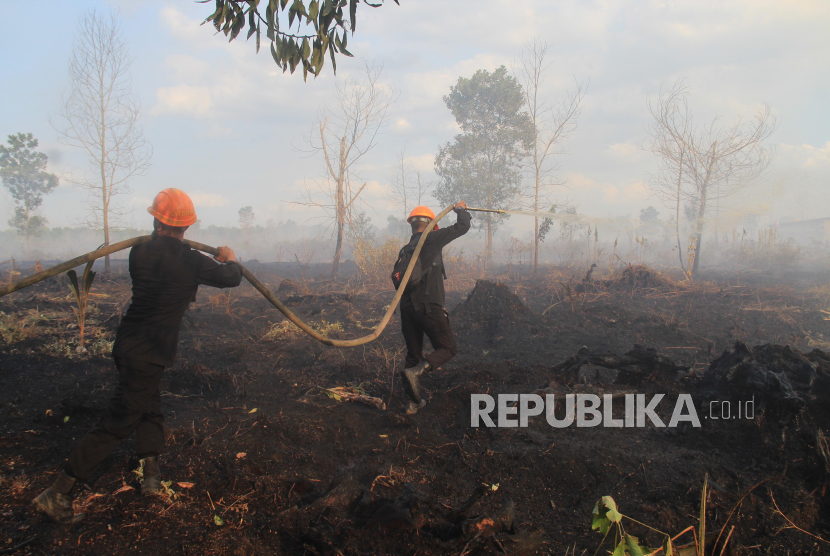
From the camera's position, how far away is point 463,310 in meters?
7.81

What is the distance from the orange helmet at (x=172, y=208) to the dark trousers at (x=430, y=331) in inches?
79.5

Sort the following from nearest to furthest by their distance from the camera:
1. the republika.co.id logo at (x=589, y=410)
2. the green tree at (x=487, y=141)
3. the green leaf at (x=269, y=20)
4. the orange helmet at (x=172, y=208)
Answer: the orange helmet at (x=172, y=208) < the green leaf at (x=269, y=20) < the republika.co.id logo at (x=589, y=410) < the green tree at (x=487, y=141)

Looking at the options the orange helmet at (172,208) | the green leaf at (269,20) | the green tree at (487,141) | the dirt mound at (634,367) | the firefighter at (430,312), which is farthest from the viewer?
the green tree at (487,141)

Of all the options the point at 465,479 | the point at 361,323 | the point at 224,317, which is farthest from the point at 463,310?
the point at 465,479

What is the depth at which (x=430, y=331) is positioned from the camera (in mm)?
3830

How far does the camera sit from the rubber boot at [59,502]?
210 centimetres

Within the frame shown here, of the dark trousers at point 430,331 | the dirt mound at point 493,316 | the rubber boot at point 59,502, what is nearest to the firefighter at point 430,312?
the dark trousers at point 430,331

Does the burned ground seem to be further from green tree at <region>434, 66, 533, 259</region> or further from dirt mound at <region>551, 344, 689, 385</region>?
green tree at <region>434, 66, 533, 259</region>

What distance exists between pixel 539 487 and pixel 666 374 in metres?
2.30

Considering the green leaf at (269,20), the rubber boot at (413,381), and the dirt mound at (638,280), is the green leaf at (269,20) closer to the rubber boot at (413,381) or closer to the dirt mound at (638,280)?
the rubber boot at (413,381)

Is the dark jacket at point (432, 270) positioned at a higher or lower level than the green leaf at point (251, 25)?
lower

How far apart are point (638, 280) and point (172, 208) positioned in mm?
10301

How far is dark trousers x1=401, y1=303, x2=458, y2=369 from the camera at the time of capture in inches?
149

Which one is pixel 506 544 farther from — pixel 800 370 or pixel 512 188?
pixel 512 188
